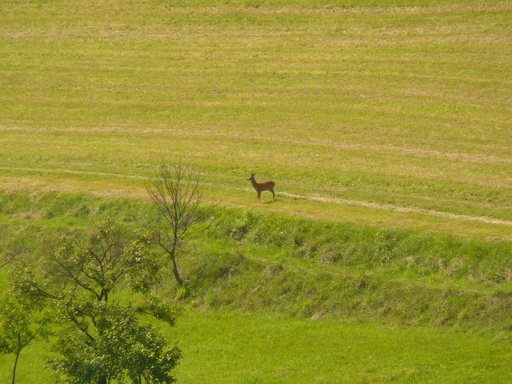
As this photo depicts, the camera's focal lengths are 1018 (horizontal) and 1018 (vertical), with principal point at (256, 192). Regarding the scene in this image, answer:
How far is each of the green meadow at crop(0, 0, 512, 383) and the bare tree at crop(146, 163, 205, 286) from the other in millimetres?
910

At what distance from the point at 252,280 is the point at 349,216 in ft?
20.0

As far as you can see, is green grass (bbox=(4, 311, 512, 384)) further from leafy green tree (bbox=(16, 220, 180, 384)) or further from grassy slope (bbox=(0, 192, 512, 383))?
leafy green tree (bbox=(16, 220, 180, 384))

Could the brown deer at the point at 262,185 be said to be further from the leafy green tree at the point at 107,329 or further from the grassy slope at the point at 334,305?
the leafy green tree at the point at 107,329

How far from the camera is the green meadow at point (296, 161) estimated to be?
4453 cm

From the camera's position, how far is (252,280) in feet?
164

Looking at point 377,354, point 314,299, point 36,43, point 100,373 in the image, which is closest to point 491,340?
point 377,354

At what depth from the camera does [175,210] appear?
50875 mm

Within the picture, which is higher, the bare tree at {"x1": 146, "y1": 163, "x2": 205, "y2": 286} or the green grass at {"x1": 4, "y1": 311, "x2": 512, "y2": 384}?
the bare tree at {"x1": 146, "y1": 163, "x2": 205, "y2": 286}

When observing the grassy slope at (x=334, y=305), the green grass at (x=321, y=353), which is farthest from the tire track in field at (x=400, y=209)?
the green grass at (x=321, y=353)

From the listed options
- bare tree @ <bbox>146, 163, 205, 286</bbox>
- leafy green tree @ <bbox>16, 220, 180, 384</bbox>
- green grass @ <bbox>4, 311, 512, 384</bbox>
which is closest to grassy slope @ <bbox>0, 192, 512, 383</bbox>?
green grass @ <bbox>4, 311, 512, 384</bbox>

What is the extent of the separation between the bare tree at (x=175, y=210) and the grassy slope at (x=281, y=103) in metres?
2.04

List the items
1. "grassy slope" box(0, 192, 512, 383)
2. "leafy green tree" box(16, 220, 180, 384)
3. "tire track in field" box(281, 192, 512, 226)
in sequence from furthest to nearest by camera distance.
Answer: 1. "tire track in field" box(281, 192, 512, 226)
2. "grassy slope" box(0, 192, 512, 383)
3. "leafy green tree" box(16, 220, 180, 384)

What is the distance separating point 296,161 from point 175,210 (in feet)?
40.6

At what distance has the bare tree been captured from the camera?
51.6 m
